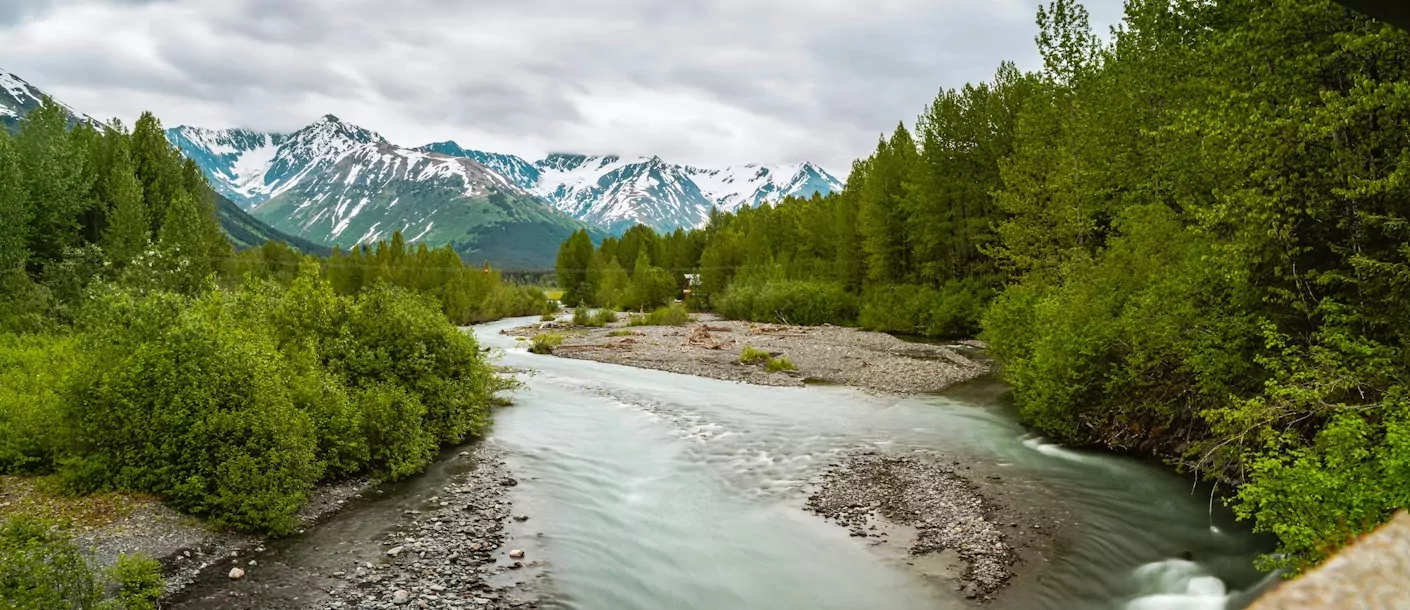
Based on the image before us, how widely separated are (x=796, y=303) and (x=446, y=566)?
6181 centimetres

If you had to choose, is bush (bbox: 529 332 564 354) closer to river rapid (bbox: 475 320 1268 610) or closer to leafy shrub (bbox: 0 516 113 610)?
river rapid (bbox: 475 320 1268 610)

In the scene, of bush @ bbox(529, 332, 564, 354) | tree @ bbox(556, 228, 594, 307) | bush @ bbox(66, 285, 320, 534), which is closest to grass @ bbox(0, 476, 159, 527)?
bush @ bbox(66, 285, 320, 534)

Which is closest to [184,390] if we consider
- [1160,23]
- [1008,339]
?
[1008,339]

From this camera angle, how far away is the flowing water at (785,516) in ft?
44.8

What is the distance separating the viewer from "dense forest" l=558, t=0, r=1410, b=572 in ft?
41.3

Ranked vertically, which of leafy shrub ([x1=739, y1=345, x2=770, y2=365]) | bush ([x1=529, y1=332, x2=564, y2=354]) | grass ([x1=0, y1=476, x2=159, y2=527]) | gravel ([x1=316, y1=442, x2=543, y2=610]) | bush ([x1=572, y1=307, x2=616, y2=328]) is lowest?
gravel ([x1=316, y1=442, x2=543, y2=610])

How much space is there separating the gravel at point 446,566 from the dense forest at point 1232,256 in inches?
479

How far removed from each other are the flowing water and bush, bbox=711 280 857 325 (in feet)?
135

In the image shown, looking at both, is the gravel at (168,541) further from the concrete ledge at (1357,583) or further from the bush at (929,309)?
the bush at (929,309)

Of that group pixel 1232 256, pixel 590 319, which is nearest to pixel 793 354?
pixel 1232 256

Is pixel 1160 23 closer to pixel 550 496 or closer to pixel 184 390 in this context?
pixel 550 496

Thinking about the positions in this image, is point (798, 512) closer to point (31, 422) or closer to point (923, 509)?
point (923, 509)

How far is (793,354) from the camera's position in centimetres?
4603

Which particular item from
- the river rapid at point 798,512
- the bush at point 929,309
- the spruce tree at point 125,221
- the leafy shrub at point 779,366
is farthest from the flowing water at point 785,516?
the spruce tree at point 125,221
